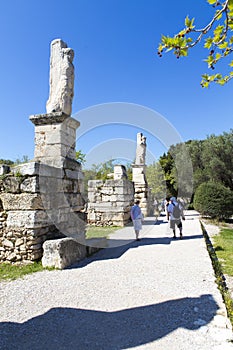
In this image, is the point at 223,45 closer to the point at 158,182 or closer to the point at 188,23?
the point at 188,23

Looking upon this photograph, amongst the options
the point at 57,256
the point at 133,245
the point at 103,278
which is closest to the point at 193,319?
the point at 103,278

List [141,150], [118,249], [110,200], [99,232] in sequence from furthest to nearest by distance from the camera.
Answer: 1. [141,150]
2. [110,200]
3. [99,232]
4. [118,249]

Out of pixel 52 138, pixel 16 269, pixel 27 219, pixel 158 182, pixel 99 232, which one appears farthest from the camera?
pixel 158 182

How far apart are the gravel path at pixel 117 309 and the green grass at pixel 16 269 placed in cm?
22

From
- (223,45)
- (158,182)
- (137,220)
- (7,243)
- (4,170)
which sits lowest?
(7,243)

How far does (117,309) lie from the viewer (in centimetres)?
304

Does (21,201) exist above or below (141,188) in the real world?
below

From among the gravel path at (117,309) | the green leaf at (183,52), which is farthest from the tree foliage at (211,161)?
the green leaf at (183,52)

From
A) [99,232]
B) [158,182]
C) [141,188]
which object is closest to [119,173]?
[99,232]

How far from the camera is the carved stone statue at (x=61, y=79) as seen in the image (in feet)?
18.8

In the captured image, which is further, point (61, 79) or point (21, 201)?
point (61, 79)

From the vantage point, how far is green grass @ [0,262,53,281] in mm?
4257

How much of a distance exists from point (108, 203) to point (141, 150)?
16.1 ft

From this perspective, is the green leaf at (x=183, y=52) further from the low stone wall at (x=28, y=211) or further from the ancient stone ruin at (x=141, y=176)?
the ancient stone ruin at (x=141, y=176)
